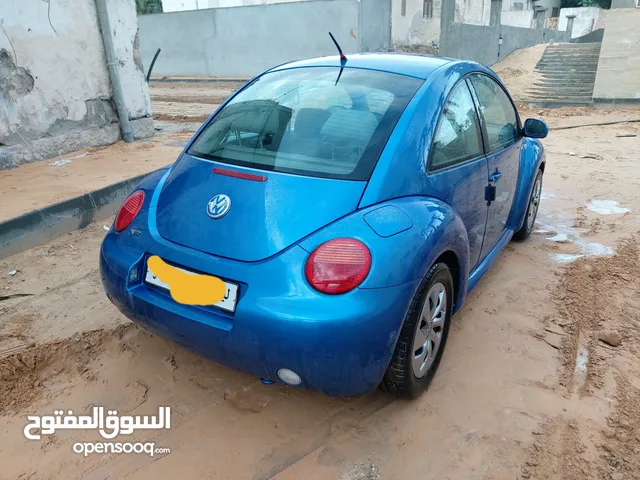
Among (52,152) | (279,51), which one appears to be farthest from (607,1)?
(52,152)

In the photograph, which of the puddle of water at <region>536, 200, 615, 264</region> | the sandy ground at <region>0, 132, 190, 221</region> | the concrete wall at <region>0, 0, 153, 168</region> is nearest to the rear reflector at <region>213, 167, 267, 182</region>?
the puddle of water at <region>536, 200, 615, 264</region>

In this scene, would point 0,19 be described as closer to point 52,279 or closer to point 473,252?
point 52,279

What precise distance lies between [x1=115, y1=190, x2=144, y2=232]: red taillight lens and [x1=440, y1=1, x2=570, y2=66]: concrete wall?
14499mm

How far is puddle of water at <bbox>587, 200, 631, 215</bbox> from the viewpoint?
5.19m

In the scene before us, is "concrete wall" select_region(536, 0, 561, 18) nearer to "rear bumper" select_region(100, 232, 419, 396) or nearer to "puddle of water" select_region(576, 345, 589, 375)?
"puddle of water" select_region(576, 345, 589, 375)

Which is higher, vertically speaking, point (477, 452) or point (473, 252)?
point (473, 252)

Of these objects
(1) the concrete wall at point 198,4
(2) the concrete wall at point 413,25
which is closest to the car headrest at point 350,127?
(2) the concrete wall at point 413,25

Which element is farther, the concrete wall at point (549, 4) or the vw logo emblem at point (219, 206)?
the concrete wall at point (549, 4)

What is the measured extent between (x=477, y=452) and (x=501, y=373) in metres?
0.63

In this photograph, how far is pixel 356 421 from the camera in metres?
2.31

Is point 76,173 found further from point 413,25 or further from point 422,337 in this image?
point 413,25

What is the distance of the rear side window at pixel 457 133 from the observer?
8.23ft

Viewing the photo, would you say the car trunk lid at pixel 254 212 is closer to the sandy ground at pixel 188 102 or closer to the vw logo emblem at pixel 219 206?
the vw logo emblem at pixel 219 206

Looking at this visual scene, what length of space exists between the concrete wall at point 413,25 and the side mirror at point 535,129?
20.6 metres
